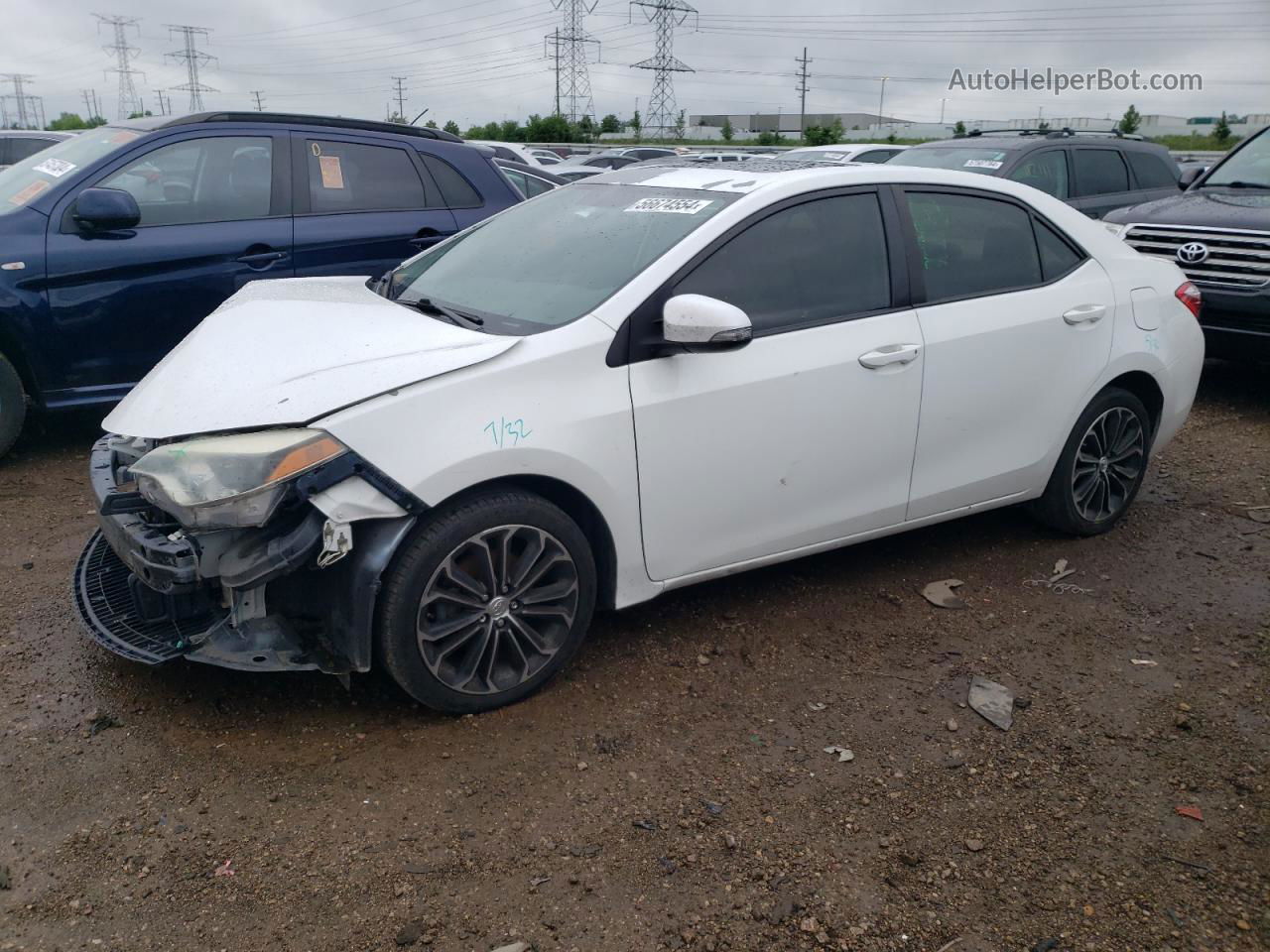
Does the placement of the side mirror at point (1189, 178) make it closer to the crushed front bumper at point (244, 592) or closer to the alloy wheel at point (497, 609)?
the alloy wheel at point (497, 609)

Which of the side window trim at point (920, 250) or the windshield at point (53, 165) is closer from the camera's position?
the side window trim at point (920, 250)

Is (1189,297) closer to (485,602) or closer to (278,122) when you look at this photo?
(485,602)

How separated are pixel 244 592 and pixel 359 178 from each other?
3956 mm

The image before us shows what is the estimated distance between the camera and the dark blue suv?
212 inches

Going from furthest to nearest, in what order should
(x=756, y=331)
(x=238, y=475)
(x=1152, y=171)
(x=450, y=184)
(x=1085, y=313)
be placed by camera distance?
(x=1152, y=171), (x=450, y=184), (x=1085, y=313), (x=756, y=331), (x=238, y=475)

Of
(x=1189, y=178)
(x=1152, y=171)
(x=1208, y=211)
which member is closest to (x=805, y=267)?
(x=1208, y=211)

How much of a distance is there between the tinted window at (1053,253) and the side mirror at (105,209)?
4.40 m

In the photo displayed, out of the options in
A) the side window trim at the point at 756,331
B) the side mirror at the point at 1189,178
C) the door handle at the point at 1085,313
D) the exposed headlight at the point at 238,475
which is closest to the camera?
the exposed headlight at the point at 238,475

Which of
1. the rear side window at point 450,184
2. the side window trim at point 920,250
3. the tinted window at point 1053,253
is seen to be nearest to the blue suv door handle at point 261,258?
the rear side window at point 450,184

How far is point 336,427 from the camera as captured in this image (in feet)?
9.60

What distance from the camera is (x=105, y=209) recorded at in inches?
210

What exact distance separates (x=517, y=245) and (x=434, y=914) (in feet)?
8.12

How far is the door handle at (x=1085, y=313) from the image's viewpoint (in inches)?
175

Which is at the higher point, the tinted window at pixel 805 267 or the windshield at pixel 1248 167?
the windshield at pixel 1248 167
